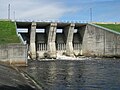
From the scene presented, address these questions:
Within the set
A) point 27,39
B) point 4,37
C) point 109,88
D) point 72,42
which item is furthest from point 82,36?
point 109,88

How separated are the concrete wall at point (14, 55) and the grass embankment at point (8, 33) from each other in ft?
27.6

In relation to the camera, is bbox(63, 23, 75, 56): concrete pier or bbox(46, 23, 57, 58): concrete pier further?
bbox(63, 23, 75, 56): concrete pier

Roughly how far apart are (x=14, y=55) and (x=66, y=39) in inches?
1071

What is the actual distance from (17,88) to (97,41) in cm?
4455

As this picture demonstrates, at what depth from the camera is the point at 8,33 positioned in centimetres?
5575

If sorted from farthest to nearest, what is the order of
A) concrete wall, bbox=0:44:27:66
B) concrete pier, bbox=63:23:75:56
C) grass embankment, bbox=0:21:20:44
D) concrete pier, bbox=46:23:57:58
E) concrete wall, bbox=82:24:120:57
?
concrete pier, bbox=63:23:75:56 < concrete pier, bbox=46:23:57:58 < concrete wall, bbox=82:24:120:57 < grass embankment, bbox=0:21:20:44 < concrete wall, bbox=0:44:27:66

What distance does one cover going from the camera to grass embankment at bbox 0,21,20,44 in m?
48.8

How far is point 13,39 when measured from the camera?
49.7 m

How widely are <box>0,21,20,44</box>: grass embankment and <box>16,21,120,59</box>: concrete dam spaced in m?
2.17

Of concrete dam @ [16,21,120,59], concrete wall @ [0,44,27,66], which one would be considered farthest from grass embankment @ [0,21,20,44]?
concrete wall @ [0,44,27,66]

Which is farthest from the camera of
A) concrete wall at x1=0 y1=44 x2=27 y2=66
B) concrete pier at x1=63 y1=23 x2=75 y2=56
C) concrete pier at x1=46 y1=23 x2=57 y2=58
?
concrete pier at x1=63 y1=23 x2=75 y2=56

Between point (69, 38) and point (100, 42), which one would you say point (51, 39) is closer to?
point (69, 38)

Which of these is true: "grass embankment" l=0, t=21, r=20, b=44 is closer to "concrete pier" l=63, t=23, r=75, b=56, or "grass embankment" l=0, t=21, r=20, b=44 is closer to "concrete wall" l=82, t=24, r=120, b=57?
"concrete pier" l=63, t=23, r=75, b=56

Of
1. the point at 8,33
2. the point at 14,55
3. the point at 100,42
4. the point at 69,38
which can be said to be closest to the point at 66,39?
the point at 69,38
